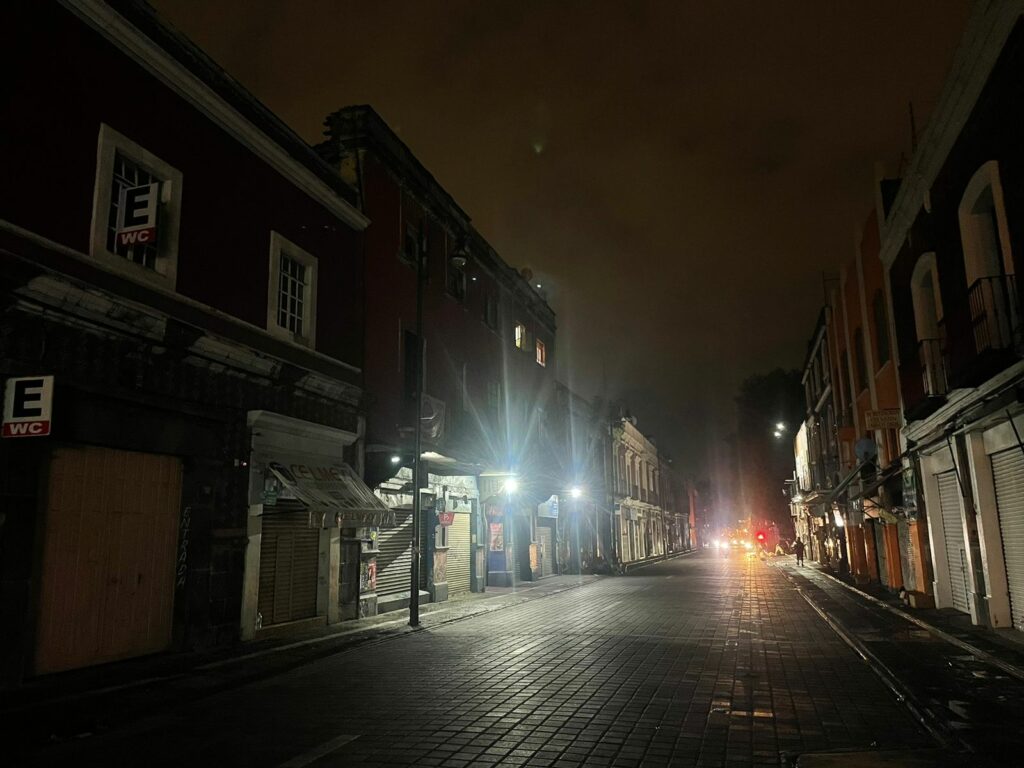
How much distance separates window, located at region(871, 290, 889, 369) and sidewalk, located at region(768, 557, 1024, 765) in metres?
7.93

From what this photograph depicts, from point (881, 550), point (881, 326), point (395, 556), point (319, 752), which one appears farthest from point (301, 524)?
point (881, 550)

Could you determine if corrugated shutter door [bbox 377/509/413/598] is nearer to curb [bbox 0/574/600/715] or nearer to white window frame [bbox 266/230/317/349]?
curb [bbox 0/574/600/715]

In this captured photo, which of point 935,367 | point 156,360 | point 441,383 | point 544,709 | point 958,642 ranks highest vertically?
point 441,383

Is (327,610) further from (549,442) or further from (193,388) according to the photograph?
(549,442)

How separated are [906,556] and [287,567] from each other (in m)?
16.0

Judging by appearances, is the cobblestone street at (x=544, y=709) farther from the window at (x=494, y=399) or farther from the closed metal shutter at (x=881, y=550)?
the window at (x=494, y=399)

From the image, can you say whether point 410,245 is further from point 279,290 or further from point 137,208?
point 137,208

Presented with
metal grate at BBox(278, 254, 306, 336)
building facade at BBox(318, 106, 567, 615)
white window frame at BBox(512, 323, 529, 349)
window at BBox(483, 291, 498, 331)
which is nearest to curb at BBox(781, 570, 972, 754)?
building facade at BBox(318, 106, 567, 615)

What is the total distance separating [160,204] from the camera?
11484mm

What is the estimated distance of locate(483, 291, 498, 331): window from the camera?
25047mm

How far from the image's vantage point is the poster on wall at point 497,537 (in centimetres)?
2517

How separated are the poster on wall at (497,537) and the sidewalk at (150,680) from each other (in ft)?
33.8

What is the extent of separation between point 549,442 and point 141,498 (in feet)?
73.0

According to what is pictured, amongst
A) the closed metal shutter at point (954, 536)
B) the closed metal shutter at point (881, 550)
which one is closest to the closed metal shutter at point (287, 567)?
the closed metal shutter at point (954, 536)
